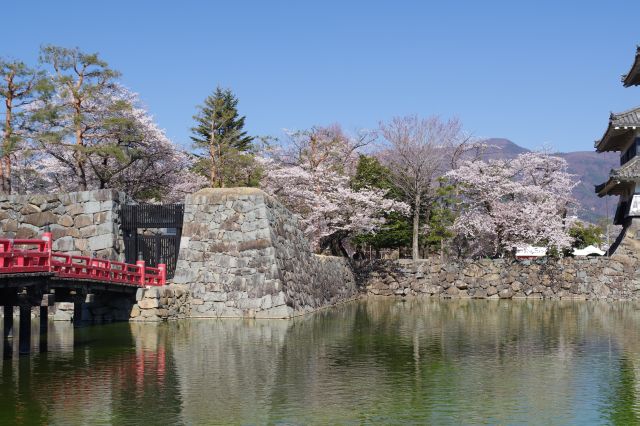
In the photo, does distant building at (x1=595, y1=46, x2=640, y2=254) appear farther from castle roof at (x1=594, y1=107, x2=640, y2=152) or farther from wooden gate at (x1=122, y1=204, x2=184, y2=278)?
wooden gate at (x1=122, y1=204, x2=184, y2=278)

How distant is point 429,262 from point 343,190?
6.27 metres

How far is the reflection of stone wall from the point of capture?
41125 millimetres

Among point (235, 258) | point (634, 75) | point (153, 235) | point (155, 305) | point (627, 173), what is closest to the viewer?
point (155, 305)

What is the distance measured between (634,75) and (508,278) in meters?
12.1

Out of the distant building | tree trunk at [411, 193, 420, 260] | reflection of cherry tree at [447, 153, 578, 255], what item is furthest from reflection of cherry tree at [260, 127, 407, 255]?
the distant building

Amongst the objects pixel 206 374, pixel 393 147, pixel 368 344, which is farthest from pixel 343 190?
pixel 206 374

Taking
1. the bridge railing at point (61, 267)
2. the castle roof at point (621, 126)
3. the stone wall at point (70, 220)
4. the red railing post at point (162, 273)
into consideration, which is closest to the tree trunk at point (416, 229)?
the castle roof at point (621, 126)

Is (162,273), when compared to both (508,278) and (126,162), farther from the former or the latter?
(508,278)

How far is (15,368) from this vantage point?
58.4 ft

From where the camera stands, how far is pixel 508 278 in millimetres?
43469

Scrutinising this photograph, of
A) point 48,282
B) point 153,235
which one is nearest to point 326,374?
point 48,282

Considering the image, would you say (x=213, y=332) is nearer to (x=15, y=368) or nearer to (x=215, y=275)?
(x=215, y=275)

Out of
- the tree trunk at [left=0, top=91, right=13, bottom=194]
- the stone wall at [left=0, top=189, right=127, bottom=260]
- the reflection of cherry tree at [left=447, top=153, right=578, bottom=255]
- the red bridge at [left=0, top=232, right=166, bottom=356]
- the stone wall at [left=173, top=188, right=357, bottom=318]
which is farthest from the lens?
the reflection of cherry tree at [left=447, top=153, right=578, bottom=255]

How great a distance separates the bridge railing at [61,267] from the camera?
18234 millimetres
